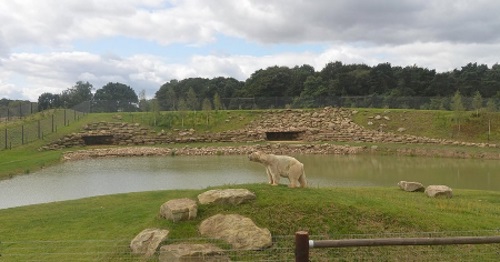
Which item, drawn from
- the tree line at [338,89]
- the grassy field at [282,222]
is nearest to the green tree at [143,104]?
the tree line at [338,89]

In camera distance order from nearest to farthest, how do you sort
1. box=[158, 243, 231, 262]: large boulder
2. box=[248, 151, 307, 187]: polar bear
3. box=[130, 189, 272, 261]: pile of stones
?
box=[158, 243, 231, 262]: large boulder, box=[130, 189, 272, 261]: pile of stones, box=[248, 151, 307, 187]: polar bear

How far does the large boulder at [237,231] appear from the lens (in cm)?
867

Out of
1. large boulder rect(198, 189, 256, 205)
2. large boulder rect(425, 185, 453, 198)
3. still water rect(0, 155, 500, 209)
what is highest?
large boulder rect(198, 189, 256, 205)

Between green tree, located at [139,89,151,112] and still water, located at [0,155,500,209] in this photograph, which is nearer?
still water, located at [0,155,500,209]

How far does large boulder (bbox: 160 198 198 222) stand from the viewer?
945cm

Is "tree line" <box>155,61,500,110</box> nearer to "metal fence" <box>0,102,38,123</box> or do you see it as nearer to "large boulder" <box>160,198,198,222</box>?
"metal fence" <box>0,102,38,123</box>

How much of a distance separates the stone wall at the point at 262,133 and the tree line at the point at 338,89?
327 inches

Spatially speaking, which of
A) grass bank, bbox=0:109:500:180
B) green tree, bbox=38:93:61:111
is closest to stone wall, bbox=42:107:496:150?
grass bank, bbox=0:109:500:180

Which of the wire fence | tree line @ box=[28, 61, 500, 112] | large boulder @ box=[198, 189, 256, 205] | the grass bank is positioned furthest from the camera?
tree line @ box=[28, 61, 500, 112]

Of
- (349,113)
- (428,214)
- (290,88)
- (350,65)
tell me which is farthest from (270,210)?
(350,65)

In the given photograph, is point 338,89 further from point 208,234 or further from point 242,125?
point 208,234

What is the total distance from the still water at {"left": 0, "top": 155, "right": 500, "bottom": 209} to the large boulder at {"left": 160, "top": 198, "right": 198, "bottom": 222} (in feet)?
32.6

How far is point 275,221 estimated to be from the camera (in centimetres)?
943

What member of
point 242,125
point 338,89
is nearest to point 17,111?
point 242,125
